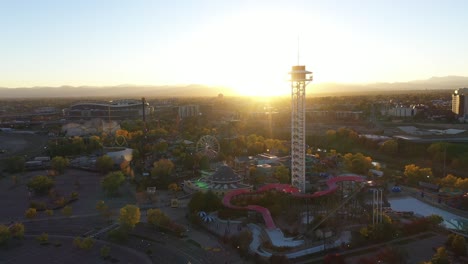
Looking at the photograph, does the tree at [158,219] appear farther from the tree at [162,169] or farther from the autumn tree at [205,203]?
the tree at [162,169]

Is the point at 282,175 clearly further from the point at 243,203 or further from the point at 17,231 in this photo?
the point at 17,231

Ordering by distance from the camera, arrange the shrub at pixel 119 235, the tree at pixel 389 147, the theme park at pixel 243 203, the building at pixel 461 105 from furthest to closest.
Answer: the building at pixel 461 105 → the tree at pixel 389 147 → the shrub at pixel 119 235 → the theme park at pixel 243 203

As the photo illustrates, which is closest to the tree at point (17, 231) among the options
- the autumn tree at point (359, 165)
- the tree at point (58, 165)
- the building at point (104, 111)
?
the tree at point (58, 165)

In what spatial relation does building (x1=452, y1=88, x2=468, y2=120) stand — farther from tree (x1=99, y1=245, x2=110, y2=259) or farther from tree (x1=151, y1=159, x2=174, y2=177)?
tree (x1=99, y1=245, x2=110, y2=259)

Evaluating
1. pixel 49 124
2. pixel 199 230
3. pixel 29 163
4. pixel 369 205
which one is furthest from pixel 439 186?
pixel 49 124

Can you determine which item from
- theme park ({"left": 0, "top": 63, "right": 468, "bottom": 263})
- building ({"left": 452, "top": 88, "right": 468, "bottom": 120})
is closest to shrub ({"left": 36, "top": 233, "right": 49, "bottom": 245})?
theme park ({"left": 0, "top": 63, "right": 468, "bottom": 263})

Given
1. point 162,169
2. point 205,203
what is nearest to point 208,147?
point 162,169
